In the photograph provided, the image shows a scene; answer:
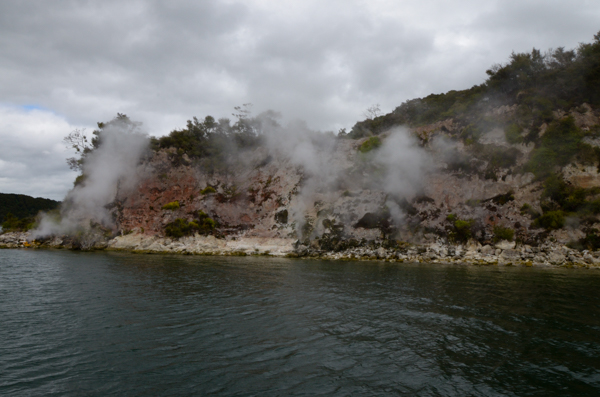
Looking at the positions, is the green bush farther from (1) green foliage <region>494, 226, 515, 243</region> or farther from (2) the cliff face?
(1) green foliage <region>494, 226, 515, 243</region>

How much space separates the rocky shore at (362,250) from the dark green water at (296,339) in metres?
15.6

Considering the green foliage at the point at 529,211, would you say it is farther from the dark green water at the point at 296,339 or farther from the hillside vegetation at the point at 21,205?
the hillside vegetation at the point at 21,205

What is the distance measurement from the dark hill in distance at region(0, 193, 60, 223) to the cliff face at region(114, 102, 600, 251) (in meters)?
72.1

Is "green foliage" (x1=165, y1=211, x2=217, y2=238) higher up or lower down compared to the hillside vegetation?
lower down

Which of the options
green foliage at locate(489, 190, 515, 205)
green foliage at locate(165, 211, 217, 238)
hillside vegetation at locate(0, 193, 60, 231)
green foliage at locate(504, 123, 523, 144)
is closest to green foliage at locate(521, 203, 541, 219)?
green foliage at locate(489, 190, 515, 205)

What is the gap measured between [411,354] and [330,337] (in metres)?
2.86

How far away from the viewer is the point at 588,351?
1073cm

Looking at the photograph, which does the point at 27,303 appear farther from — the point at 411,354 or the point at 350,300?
the point at 411,354

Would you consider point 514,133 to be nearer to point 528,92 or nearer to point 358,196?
point 528,92

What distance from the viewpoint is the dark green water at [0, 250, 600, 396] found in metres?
8.44

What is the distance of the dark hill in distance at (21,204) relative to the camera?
355ft

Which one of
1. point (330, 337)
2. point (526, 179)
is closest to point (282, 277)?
point (330, 337)

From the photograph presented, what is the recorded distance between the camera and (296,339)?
464 inches

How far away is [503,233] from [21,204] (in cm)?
14066
